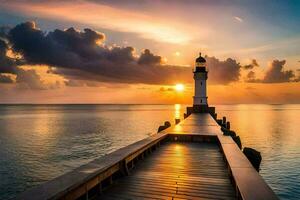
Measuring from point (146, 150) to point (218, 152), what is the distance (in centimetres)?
350

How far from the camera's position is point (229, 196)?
679 centimetres

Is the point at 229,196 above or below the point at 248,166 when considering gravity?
below

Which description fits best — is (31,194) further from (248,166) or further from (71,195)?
(248,166)

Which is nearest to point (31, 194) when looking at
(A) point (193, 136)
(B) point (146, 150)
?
(B) point (146, 150)

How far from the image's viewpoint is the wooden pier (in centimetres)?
570

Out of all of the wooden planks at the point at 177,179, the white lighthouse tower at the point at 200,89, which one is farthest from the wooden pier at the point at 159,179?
the white lighthouse tower at the point at 200,89

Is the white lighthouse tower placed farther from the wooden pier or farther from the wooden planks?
the wooden pier

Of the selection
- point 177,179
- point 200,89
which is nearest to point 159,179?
point 177,179

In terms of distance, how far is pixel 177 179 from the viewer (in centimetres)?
818

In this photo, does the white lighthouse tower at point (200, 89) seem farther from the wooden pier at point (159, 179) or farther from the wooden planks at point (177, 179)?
the wooden pier at point (159, 179)

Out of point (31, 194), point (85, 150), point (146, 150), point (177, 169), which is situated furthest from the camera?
point (85, 150)

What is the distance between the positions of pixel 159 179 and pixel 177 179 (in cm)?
55

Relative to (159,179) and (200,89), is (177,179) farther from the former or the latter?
(200,89)

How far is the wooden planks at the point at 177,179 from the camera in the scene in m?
6.86
